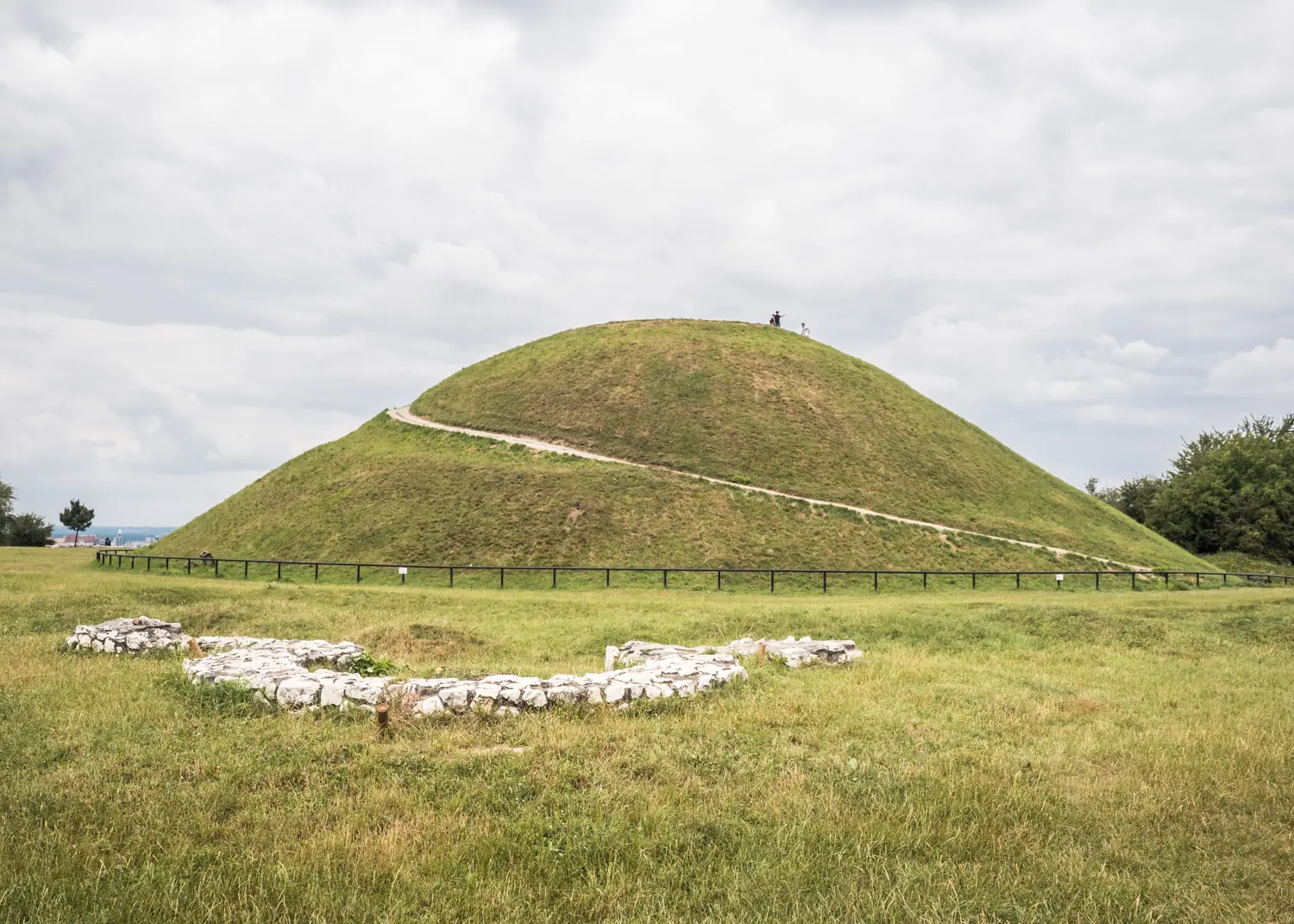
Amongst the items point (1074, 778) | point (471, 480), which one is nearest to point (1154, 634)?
point (1074, 778)

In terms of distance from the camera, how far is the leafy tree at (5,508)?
259 ft

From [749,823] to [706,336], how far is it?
211 ft

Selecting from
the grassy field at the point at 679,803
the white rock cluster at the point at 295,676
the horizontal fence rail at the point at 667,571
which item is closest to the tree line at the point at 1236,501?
the horizontal fence rail at the point at 667,571

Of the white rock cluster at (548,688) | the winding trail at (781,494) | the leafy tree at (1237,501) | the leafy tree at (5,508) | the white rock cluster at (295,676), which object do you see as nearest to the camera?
the white rock cluster at (548,688)

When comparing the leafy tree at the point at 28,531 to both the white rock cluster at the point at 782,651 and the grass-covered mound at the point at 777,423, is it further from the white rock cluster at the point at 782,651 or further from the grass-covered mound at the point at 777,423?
the white rock cluster at the point at 782,651

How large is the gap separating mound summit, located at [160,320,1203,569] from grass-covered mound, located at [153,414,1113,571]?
0.14 meters

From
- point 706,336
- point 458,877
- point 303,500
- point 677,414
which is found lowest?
point 458,877

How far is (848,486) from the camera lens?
5053 centimetres

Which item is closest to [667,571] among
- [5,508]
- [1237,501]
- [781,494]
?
[781,494]

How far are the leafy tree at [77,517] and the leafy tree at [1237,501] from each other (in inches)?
4768

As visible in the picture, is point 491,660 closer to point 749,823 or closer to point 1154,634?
point 749,823

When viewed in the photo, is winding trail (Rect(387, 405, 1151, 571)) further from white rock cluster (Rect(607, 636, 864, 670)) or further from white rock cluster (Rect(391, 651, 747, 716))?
white rock cluster (Rect(391, 651, 747, 716))

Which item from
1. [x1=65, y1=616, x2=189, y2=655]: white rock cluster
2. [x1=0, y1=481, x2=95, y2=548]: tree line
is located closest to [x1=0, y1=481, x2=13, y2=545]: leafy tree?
[x1=0, y1=481, x2=95, y2=548]: tree line

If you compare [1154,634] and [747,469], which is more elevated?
[747,469]
